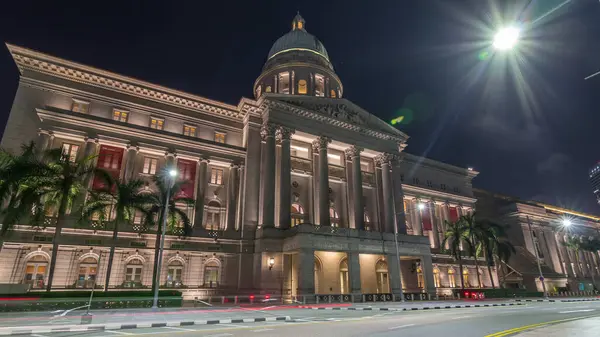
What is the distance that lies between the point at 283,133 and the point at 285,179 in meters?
6.10

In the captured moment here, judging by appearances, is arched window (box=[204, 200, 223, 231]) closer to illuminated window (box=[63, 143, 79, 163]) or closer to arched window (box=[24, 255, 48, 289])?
illuminated window (box=[63, 143, 79, 163])

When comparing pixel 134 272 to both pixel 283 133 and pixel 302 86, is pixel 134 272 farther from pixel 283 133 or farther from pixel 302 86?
pixel 302 86

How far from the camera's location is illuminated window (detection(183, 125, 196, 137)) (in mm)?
39744

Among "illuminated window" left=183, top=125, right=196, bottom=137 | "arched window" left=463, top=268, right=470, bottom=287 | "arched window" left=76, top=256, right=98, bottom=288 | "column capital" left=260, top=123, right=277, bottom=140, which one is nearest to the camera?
"arched window" left=76, top=256, right=98, bottom=288

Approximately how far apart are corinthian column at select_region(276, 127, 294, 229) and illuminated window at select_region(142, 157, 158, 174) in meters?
14.2

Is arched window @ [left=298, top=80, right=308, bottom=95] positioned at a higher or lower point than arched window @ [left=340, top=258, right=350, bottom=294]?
higher

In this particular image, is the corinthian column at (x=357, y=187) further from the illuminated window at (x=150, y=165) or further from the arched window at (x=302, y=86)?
the illuminated window at (x=150, y=165)

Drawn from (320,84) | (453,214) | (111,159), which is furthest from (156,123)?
(453,214)

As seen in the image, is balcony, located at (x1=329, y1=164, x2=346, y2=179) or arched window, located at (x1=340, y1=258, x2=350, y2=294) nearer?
arched window, located at (x1=340, y1=258, x2=350, y2=294)

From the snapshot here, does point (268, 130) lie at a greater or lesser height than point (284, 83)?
lesser

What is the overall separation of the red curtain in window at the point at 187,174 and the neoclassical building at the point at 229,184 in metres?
0.13

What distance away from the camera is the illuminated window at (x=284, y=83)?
57.9 m

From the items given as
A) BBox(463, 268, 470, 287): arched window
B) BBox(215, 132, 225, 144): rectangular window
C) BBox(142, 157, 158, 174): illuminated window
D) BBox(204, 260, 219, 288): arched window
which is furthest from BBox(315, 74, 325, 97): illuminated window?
BBox(463, 268, 470, 287): arched window

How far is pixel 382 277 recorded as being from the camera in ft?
142
